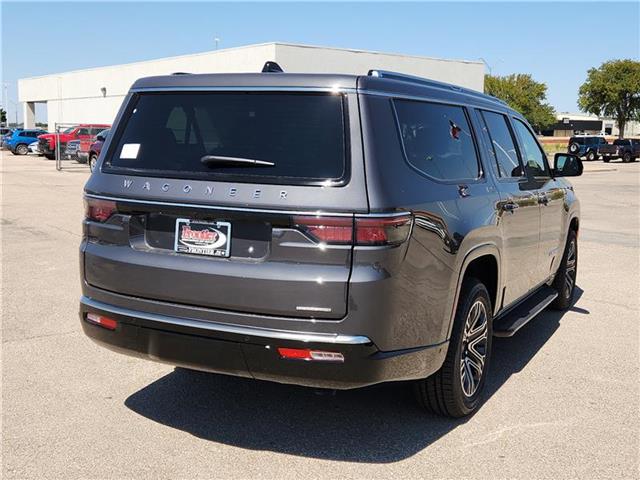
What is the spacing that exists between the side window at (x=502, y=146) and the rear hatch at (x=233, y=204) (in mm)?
1857

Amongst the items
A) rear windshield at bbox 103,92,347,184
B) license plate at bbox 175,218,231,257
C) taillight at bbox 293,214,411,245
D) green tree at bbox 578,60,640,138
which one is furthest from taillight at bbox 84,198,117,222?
green tree at bbox 578,60,640,138

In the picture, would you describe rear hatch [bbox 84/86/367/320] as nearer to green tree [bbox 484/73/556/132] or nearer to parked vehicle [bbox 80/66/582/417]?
parked vehicle [bbox 80/66/582/417]

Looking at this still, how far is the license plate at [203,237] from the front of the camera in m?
3.44

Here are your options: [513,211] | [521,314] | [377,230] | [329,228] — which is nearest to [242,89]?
[329,228]

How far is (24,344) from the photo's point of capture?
5.46 metres

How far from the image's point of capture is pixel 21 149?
4581 cm

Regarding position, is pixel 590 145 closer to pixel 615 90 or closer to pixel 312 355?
pixel 615 90

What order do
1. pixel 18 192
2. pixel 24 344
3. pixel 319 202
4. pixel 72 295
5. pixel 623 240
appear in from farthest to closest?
pixel 18 192, pixel 623 240, pixel 72 295, pixel 24 344, pixel 319 202

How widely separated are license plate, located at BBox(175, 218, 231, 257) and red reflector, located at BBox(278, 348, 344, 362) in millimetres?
578

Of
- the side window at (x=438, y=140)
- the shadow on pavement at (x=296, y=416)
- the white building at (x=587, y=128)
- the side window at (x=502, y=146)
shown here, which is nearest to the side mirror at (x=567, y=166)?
the side window at (x=502, y=146)

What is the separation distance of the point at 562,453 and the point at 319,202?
1954mm

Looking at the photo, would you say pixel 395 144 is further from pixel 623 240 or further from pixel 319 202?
pixel 623 240

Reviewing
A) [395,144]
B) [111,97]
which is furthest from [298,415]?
[111,97]

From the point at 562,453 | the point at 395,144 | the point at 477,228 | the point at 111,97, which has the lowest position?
the point at 562,453
